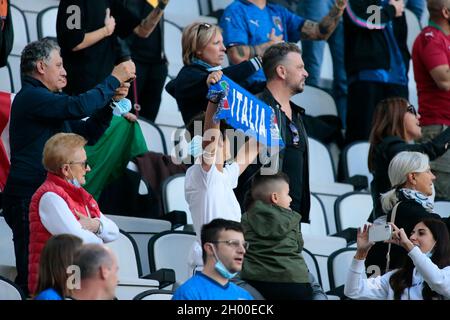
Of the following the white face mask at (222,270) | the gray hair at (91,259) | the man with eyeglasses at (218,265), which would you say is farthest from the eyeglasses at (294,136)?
the gray hair at (91,259)

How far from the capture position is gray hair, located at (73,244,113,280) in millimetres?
6105

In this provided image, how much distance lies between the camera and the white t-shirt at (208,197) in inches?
292

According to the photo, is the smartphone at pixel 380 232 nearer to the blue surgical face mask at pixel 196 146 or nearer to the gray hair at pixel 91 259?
the blue surgical face mask at pixel 196 146

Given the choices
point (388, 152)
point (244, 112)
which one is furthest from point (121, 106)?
point (388, 152)

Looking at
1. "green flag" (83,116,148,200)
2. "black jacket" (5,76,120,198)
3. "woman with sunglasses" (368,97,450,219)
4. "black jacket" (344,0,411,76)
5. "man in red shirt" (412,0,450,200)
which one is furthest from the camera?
"black jacket" (344,0,411,76)

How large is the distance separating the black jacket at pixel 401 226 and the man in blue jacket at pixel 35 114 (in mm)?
1677

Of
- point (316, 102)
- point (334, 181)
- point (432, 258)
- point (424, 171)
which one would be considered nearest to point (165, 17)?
point (316, 102)

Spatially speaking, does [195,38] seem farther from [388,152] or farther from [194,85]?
[388,152]

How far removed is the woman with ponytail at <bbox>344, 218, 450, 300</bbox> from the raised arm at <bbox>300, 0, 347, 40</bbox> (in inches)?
104

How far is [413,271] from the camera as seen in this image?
788cm

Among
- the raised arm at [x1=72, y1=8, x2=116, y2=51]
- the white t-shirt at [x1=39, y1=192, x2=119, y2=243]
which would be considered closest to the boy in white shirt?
the white t-shirt at [x1=39, y1=192, x2=119, y2=243]

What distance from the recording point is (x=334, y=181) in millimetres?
10867

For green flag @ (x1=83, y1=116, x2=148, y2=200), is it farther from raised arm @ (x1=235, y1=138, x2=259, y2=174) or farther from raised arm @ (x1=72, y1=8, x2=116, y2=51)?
raised arm @ (x1=235, y1=138, x2=259, y2=174)
